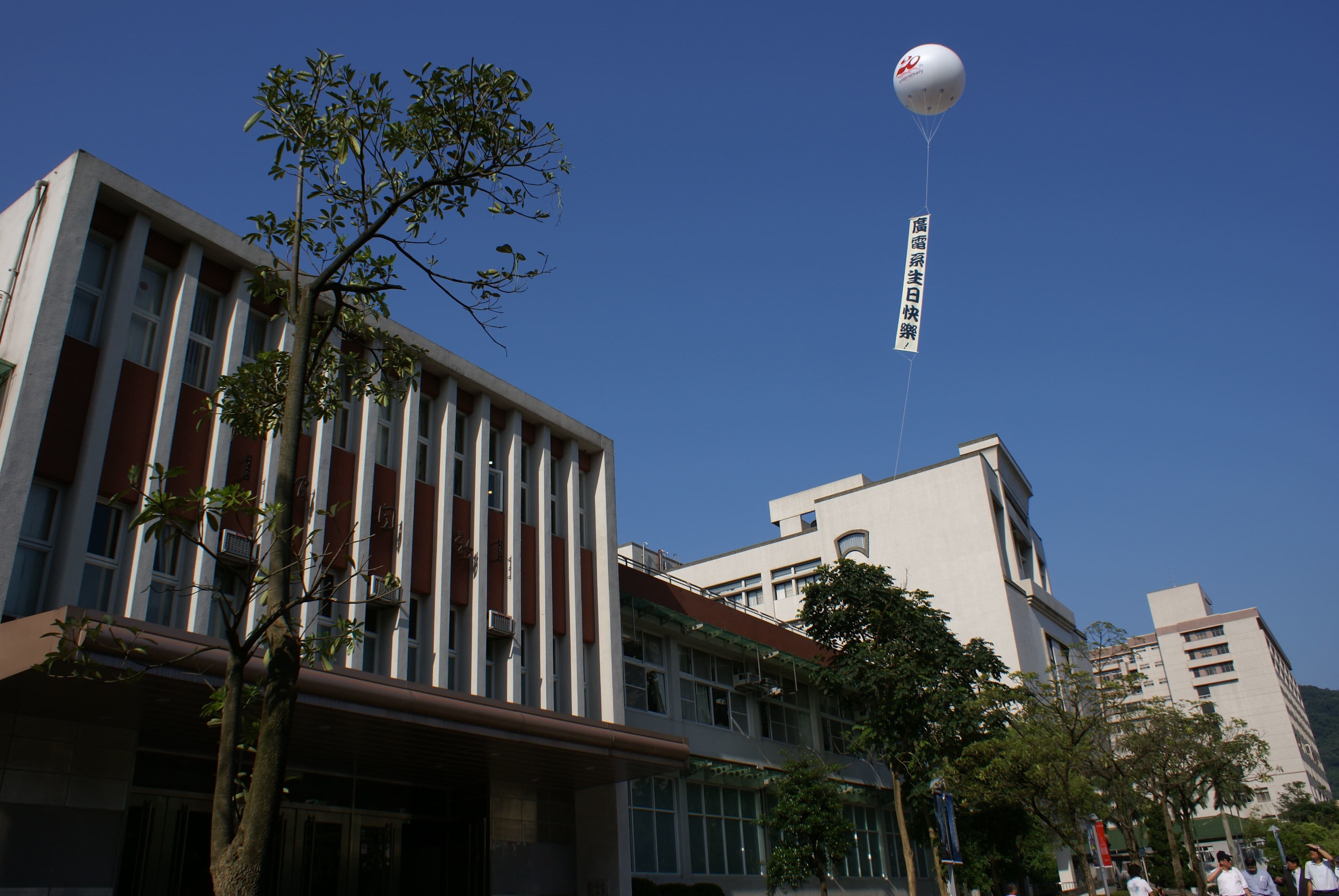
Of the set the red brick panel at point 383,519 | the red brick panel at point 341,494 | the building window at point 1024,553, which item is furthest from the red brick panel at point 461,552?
the building window at point 1024,553

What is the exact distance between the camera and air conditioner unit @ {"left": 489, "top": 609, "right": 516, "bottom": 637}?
1908cm

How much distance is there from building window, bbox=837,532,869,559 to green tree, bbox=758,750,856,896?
26.2 m

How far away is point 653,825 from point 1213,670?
352 feet

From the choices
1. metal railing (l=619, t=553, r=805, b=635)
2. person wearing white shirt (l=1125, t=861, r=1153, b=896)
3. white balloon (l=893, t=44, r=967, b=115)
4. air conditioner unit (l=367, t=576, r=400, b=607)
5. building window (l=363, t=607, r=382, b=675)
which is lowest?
person wearing white shirt (l=1125, t=861, r=1153, b=896)

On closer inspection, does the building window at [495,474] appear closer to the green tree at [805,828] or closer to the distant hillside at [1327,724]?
the green tree at [805,828]

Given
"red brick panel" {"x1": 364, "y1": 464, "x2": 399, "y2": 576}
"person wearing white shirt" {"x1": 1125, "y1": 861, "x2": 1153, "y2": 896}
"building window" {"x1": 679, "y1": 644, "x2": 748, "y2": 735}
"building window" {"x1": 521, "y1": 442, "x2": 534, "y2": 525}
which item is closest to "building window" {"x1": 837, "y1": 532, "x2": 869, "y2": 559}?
"building window" {"x1": 679, "y1": 644, "x2": 748, "y2": 735}

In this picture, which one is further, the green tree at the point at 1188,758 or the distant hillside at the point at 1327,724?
the distant hillside at the point at 1327,724

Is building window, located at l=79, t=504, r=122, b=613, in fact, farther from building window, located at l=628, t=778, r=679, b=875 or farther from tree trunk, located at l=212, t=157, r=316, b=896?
building window, located at l=628, t=778, r=679, b=875

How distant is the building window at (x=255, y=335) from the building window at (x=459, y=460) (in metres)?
4.33

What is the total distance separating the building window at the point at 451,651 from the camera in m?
17.9

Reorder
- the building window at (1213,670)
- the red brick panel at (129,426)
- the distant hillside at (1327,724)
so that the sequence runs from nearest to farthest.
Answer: the red brick panel at (129,426) → the building window at (1213,670) → the distant hillside at (1327,724)

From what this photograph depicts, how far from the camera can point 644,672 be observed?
2445cm

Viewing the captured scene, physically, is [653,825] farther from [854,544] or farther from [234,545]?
[854,544]

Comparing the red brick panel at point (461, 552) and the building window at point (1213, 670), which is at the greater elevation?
the building window at point (1213, 670)
